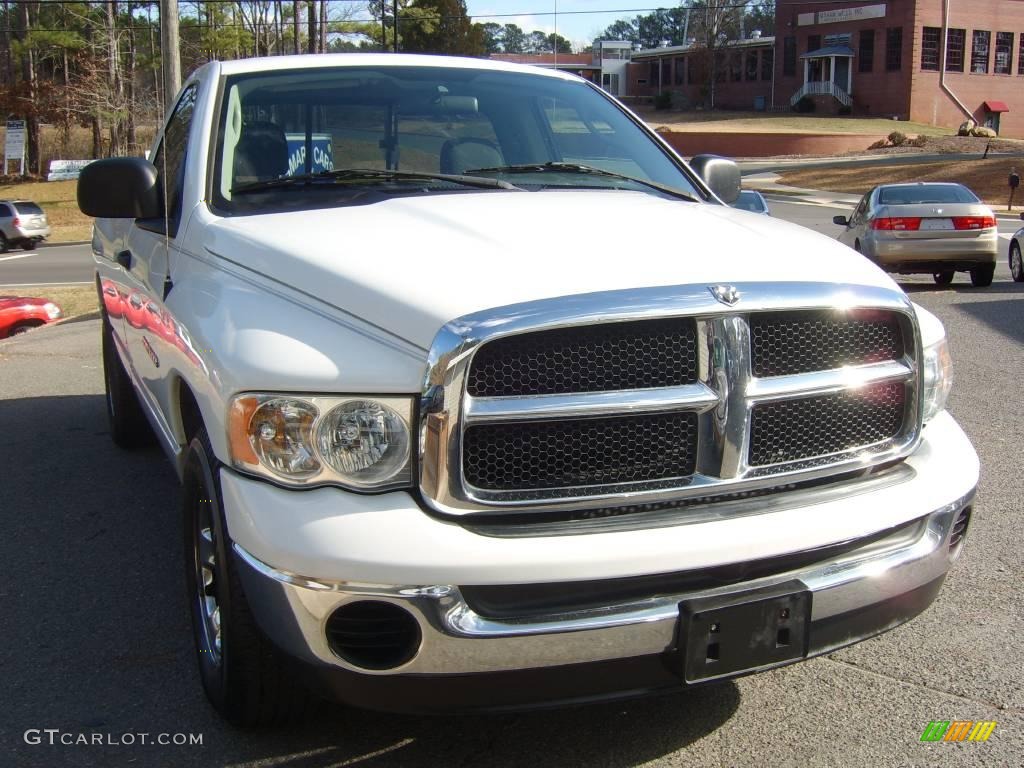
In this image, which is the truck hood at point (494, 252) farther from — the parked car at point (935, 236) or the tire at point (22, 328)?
the parked car at point (935, 236)

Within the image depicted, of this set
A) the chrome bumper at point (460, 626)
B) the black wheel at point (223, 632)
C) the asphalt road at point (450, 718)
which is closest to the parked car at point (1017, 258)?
the asphalt road at point (450, 718)

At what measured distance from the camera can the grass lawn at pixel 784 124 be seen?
59.4 meters

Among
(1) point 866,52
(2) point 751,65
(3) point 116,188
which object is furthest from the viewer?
(2) point 751,65

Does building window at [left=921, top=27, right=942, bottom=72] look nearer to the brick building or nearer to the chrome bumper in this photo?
the brick building

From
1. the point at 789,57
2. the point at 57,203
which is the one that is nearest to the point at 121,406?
the point at 57,203

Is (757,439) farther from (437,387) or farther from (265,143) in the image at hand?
(265,143)

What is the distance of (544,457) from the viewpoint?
260 cm

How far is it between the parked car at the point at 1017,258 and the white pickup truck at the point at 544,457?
47.0ft

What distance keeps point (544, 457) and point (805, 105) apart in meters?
74.3

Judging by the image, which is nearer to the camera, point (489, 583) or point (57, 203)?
point (489, 583)

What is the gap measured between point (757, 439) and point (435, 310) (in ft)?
2.89

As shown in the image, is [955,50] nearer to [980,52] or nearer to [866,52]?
[980,52]

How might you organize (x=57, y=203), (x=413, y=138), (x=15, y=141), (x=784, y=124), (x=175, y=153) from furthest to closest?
(x=784, y=124), (x=15, y=141), (x=57, y=203), (x=175, y=153), (x=413, y=138)

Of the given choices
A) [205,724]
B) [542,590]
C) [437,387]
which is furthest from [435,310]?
[205,724]
